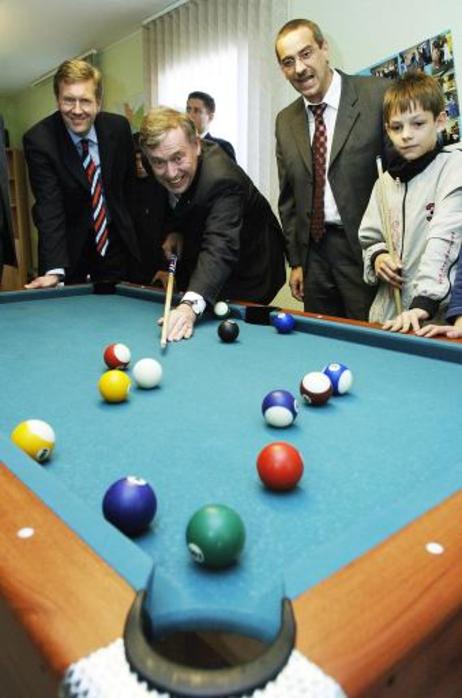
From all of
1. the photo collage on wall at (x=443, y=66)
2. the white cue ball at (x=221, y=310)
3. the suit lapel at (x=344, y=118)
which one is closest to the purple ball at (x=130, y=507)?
the white cue ball at (x=221, y=310)

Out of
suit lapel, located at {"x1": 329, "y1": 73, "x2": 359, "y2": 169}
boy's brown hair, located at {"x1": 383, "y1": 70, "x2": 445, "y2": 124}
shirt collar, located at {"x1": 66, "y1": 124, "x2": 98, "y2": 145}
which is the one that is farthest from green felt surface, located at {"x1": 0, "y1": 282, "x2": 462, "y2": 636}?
shirt collar, located at {"x1": 66, "y1": 124, "x2": 98, "y2": 145}

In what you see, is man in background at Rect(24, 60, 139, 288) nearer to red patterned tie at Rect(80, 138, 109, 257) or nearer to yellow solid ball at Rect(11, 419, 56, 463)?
red patterned tie at Rect(80, 138, 109, 257)

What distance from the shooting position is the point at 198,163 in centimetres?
220

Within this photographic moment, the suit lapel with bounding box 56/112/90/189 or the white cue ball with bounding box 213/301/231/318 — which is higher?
the suit lapel with bounding box 56/112/90/189

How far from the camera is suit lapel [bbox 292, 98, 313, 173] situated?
2.54 meters

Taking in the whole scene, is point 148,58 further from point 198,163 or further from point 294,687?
point 294,687

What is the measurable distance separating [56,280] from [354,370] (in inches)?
66.8

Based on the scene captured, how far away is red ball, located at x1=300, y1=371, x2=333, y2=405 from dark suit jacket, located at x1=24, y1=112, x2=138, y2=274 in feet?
6.14

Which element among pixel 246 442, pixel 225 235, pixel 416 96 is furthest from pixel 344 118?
pixel 246 442

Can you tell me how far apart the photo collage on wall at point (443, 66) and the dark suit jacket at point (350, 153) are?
634mm

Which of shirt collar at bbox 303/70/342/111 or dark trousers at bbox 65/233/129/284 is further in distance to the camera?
dark trousers at bbox 65/233/129/284

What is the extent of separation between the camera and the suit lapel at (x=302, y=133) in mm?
2539

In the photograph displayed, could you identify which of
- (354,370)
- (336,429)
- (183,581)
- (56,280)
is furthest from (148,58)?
(183,581)

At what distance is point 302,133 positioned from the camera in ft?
8.43
